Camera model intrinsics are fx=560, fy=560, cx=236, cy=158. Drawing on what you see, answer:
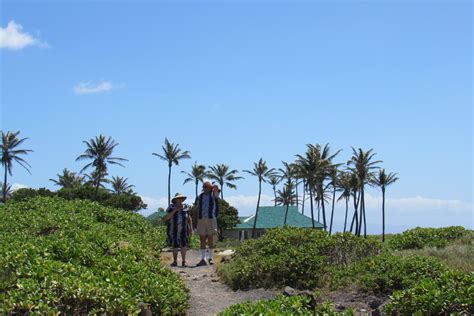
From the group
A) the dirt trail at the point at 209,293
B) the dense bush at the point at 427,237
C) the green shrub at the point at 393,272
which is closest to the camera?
the dirt trail at the point at 209,293

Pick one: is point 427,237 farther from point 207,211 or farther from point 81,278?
point 81,278

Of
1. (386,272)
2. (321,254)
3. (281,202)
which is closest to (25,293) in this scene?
(386,272)

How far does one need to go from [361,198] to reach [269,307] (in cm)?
4885

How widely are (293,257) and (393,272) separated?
2.13m

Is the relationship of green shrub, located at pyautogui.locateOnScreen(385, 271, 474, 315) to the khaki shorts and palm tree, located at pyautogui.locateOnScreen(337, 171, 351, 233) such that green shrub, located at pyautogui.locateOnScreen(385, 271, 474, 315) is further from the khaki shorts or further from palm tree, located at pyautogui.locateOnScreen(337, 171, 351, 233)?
palm tree, located at pyautogui.locateOnScreen(337, 171, 351, 233)

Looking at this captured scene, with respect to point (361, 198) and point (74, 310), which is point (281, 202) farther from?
point (74, 310)

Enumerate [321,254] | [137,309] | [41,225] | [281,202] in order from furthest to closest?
[281,202]
[41,225]
[321,254]
[137,309]

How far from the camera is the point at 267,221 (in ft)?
194

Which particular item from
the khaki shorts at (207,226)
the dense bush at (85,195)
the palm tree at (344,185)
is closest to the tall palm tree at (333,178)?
the palm tree at (344,185)

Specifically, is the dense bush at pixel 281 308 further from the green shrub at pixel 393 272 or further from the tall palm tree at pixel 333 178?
the tall palm tree at pixel 333 178

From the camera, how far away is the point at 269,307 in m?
6.19

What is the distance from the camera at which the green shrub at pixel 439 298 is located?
21.4 ft

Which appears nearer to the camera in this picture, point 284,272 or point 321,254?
point 284,272

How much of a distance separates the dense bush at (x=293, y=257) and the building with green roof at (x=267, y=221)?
44.5 m
